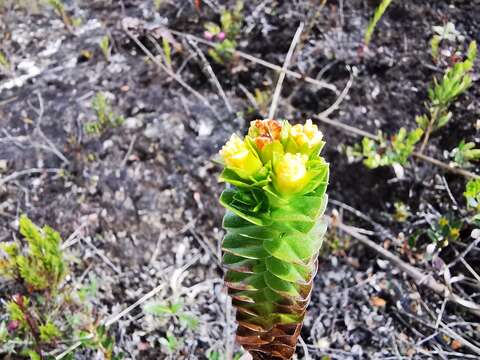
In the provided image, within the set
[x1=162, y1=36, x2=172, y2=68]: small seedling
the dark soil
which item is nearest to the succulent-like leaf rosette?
the dark soil

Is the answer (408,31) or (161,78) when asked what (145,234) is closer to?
(161,78)

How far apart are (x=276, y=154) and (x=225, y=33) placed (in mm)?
2268

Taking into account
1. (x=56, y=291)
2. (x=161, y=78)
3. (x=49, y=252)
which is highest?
(x=161, y=78)

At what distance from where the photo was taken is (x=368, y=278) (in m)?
2.39

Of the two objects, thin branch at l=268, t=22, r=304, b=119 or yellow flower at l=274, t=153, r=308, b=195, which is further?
thin branch at l=268, t=22, r=304, b=119

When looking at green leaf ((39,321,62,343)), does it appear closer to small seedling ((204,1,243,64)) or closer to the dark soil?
the dark soil

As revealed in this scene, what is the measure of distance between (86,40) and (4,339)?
7.18 feet

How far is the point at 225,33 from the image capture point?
10.7 ft

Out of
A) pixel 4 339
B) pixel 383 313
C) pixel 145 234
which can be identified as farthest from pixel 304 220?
pixel 4 339

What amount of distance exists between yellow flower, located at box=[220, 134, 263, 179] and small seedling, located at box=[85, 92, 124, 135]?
74.0 inches

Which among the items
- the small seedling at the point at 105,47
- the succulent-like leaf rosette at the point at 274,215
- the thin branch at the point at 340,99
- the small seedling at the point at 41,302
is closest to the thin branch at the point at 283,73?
the thin branch at the point at 340,99

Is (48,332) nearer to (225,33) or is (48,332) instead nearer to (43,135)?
(43,135)

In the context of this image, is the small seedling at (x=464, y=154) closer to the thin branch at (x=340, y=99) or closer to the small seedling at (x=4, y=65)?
the thin branch at (x=340, y=99)

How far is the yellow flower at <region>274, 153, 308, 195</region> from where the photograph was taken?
3.72 ft
